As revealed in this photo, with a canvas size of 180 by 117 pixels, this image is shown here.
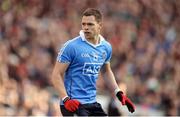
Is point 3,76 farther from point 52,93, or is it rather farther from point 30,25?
point 30,25

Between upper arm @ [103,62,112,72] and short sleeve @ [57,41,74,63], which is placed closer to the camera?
short sleeve @ [57,41,74,63]

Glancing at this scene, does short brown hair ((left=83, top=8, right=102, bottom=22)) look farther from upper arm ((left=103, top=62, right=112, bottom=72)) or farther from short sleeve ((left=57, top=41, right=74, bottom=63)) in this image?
upper arm ((left=103, top=62, right=112, bottom=72))

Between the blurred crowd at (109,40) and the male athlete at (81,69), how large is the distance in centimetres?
590

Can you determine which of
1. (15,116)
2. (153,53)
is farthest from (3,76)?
(153,53)

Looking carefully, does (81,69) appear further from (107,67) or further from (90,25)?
(107,67)

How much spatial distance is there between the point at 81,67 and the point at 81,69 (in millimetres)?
24

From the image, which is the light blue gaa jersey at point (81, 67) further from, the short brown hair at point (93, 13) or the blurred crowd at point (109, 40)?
the blurred crowd at point (109, 40)

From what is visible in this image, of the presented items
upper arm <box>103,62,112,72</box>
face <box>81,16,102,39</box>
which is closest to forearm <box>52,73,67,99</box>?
face <box>81,16,102,39</box>

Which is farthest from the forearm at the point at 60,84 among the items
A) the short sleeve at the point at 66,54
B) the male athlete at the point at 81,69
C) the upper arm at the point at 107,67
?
the upper arm at the point at 107,67

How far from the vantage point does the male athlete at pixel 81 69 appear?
9.22 metres

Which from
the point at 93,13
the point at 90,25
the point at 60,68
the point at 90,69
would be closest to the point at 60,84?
the point at 60,68

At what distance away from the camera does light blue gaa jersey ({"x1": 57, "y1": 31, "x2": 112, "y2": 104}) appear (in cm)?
930

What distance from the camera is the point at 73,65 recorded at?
30.7 feet

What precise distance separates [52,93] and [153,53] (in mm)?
4141
